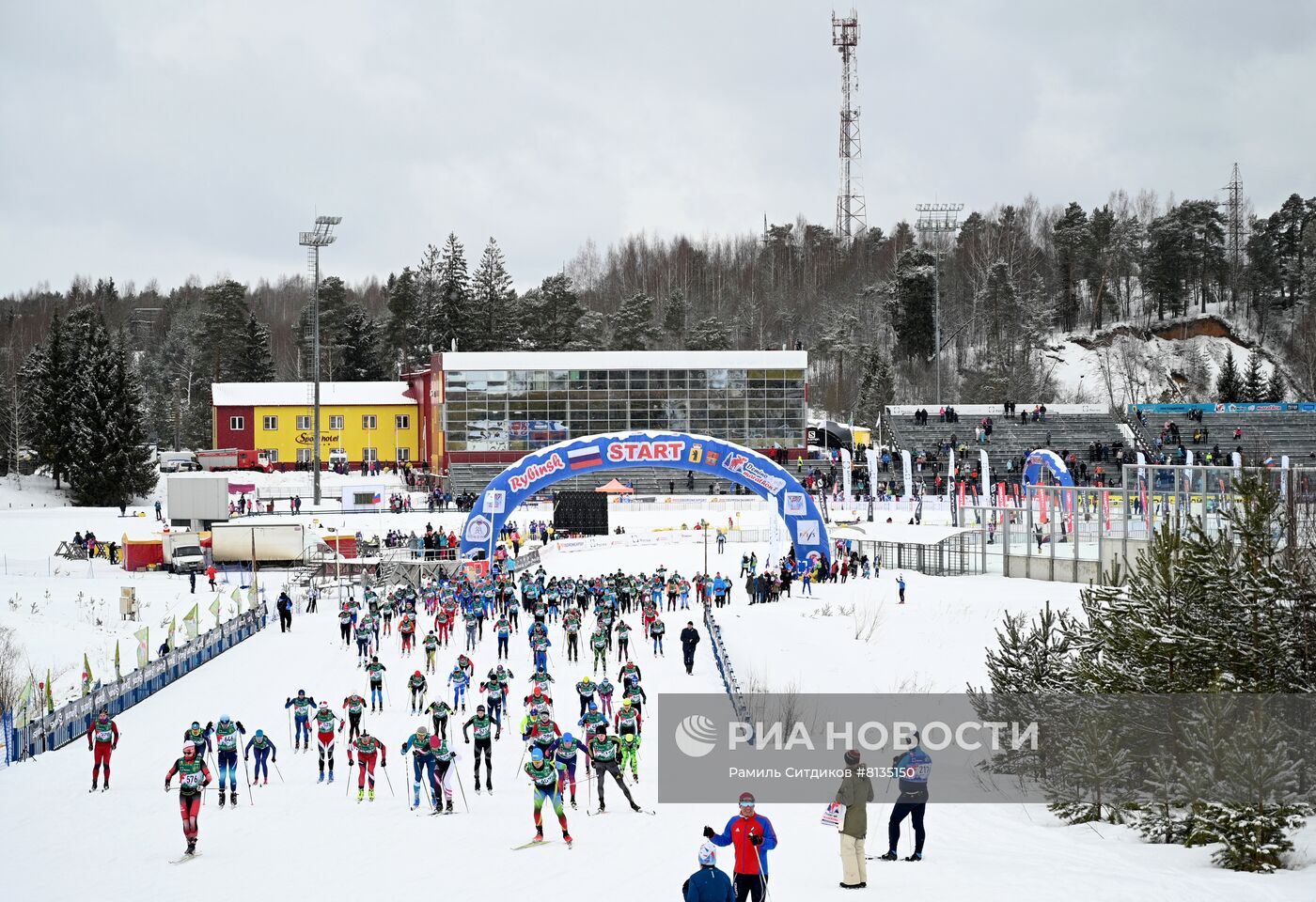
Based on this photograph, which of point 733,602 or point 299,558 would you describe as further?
point 299,558

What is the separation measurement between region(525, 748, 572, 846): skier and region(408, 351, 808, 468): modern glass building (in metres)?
55.5

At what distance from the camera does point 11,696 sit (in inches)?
1001

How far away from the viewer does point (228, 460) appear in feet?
239

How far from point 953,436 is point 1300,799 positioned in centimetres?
5078

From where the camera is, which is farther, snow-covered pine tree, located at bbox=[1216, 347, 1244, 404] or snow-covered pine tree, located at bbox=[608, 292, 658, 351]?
snow-covered pine tree, located at bbox=[608, 292, 658, 351]

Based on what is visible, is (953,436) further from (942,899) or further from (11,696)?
(942,899)

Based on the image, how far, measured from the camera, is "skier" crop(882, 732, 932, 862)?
11.8 m

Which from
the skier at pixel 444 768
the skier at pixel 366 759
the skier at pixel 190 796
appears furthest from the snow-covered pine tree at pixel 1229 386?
the skier at pixel 190 796

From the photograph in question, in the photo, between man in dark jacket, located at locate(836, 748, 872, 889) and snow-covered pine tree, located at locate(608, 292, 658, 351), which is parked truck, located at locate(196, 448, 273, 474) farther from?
man in dark jacket, located at locate(836, 748, 872, 889)

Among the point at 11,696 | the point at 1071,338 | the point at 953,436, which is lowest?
the point at 11,696

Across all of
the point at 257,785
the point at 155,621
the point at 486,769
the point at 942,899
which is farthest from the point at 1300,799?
the point at 155,621

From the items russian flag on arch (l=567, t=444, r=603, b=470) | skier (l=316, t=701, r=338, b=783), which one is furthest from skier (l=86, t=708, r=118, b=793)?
russian flag on arch (l=567, t=444, r=603, b=470)

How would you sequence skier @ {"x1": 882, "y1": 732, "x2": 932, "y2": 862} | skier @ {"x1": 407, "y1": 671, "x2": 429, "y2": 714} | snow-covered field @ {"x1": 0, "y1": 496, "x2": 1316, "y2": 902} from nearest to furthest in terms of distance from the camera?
snow-covered field @ {"x1": 0, "y1": 496, "x2": 1316, "y2": 902} → skier @ {"x1": 882, "y1": 732, "x2": 932, "y2": 862} → skier @ {"x1": 407, "y1": 671, "x2": 429, "y2": 714}

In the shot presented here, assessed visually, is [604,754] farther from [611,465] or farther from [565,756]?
[611,465]
